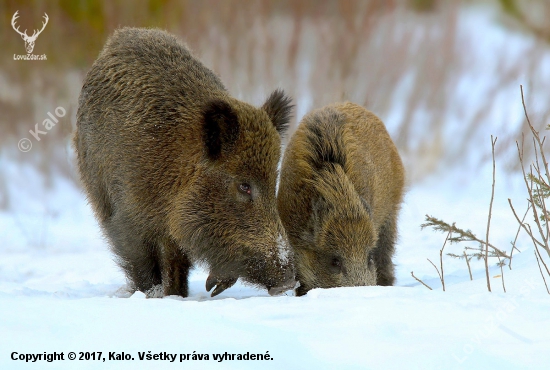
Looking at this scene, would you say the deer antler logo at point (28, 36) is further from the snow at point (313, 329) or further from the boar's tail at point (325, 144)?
the snow at point (313, 329)

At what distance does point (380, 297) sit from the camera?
3.65 meters

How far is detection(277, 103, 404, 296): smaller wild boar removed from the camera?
5.43m

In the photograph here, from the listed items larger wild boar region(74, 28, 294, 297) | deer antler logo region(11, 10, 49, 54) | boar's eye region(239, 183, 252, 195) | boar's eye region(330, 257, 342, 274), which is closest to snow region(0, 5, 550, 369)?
larger wild boar region(74, 28, 294, 297)

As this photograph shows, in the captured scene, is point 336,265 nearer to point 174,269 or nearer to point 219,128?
point 174,269

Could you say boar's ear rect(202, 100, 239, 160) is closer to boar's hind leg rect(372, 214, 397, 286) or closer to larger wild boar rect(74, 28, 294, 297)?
larger wild boar rect(74, 28, 294, 297)

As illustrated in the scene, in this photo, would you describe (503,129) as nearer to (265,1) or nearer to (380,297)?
(265,1)

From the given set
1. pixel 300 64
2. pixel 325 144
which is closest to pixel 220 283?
pixel 325 144

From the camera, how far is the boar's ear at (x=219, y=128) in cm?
500

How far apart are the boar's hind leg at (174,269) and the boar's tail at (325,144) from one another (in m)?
1.37

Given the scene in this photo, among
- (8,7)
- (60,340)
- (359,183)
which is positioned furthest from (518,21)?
(60,340)

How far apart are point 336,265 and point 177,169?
1512mm

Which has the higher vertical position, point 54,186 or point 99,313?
point 54,186

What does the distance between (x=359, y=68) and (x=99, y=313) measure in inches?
414

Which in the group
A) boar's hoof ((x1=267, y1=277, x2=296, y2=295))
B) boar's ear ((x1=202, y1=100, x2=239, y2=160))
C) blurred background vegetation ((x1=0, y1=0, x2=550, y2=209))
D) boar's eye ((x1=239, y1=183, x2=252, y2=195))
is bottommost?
boar's hoof ((x1=267, y1=277, x2=296, y2=295))
